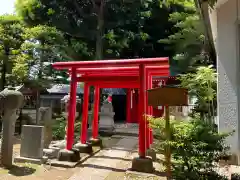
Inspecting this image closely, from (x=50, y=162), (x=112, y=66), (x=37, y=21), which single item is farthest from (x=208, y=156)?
(x=37, y=21)

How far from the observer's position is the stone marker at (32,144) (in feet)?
23.1

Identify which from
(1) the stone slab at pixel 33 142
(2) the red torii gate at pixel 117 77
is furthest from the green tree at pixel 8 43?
(1) the stone slab at pixel 33 142

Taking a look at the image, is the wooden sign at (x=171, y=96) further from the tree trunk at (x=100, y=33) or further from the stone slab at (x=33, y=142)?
the tree trunk at (x=100, y=33)

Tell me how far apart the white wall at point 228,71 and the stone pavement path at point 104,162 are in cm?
323

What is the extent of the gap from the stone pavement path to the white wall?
10.6 ft

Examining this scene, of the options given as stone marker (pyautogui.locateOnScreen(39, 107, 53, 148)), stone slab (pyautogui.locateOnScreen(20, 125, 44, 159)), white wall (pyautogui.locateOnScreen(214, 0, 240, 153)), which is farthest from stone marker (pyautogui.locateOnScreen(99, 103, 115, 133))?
white wall (pyautogui.locateOnScreen(214, 0, 240, 153))

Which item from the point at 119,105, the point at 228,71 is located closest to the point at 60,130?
the point at 228,71

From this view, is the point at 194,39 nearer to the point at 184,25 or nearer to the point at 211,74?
the point at 184,25

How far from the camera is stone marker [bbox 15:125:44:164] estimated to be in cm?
704

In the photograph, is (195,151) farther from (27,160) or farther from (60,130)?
(60,130)

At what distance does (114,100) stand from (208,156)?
62.3 feet

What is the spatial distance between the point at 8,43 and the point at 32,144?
8.81m

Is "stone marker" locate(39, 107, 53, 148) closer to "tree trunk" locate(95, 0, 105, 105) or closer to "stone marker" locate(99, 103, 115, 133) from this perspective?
"stone marker" locate(99, 103, 115, 133)

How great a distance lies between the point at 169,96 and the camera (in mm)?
4898
